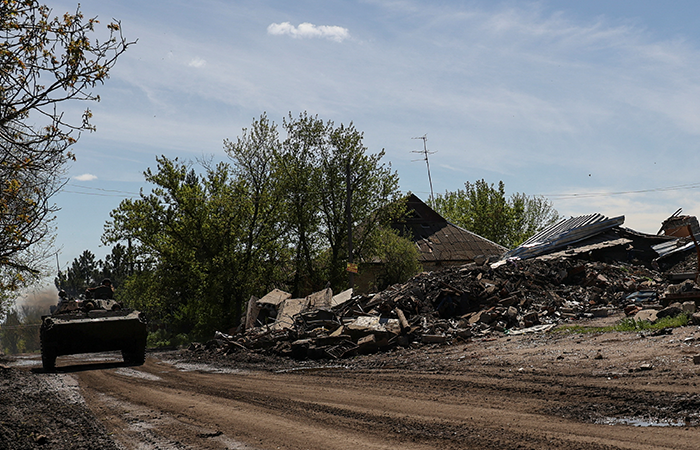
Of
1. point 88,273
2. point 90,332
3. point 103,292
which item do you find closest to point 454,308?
point 90,332

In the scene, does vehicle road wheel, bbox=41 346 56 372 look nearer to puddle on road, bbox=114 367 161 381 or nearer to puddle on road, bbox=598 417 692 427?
puddle on road, bbox=114 367 161 381

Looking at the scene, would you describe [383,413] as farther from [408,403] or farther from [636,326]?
[636,326]

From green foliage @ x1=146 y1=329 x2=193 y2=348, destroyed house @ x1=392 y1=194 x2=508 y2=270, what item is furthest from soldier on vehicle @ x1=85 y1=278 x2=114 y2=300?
destroyed house @ x1=392 y1=194 x2=508 y2=270

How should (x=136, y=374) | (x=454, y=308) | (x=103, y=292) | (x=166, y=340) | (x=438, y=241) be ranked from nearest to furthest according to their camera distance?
(x=136, y=374)
(x=454, y=308)
(x=103, y=292)
(x=166, y=340)
(x=438, y=241)

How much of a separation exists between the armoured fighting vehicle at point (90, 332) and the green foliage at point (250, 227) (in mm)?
12119

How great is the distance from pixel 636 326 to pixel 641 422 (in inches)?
305

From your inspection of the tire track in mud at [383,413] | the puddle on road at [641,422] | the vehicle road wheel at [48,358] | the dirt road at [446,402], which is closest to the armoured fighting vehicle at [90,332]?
the vehicle road wheel at [48,358]

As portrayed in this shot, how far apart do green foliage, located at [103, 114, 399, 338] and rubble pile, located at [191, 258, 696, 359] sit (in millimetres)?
8619

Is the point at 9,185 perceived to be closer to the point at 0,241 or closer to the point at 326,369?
the point at 0,241

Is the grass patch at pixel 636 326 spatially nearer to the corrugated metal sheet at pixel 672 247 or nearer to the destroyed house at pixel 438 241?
the corrugated metal sheet at pixel 672 247

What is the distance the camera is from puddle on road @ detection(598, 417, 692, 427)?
19.3 ft

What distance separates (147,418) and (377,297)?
40.0 feet

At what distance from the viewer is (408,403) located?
786cm

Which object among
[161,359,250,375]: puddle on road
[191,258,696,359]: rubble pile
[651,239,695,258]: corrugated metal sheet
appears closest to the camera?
[161,359,250,375]: puddle on road
